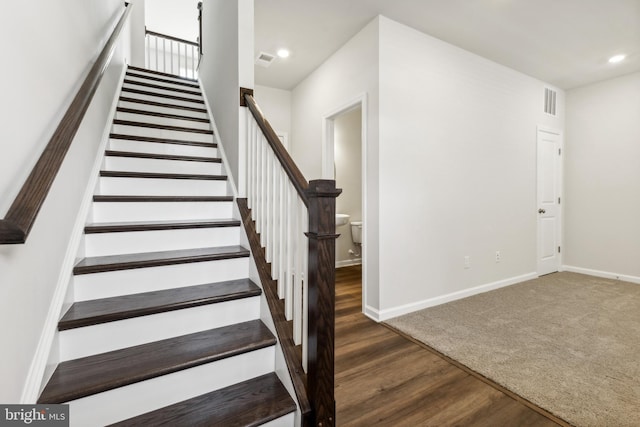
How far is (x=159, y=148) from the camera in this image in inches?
99.5

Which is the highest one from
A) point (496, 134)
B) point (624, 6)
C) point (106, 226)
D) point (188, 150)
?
point (624, 6)

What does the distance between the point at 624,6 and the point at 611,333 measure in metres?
2.91

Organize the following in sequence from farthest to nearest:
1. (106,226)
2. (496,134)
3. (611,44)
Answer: (496,134) → (611,44) → (106,226)

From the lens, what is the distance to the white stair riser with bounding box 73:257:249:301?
1.46m

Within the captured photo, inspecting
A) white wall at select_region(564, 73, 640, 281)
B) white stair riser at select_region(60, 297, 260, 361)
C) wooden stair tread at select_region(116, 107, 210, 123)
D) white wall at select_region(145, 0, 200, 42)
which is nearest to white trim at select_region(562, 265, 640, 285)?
white wall at select_region(564, 73, 640, 281)

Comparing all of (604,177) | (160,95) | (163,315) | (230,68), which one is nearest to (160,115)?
(160,95)

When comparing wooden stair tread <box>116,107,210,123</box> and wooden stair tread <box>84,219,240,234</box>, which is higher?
wooden stair tread <box>116,107,210,123</box>

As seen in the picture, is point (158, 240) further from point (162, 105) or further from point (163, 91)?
point (163, 91)

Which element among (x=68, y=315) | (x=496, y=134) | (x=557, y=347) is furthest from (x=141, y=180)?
(x=496, y=134)

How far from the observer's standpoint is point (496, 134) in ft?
12.0

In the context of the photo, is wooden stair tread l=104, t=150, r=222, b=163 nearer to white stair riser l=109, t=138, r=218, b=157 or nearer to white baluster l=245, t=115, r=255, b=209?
white stair riser l=109, t=138, r=218, b=157

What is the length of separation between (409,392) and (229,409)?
1.07 m

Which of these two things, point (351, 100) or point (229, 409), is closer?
point (229, 409)

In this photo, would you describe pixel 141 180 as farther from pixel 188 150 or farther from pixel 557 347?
pixel 557 347
